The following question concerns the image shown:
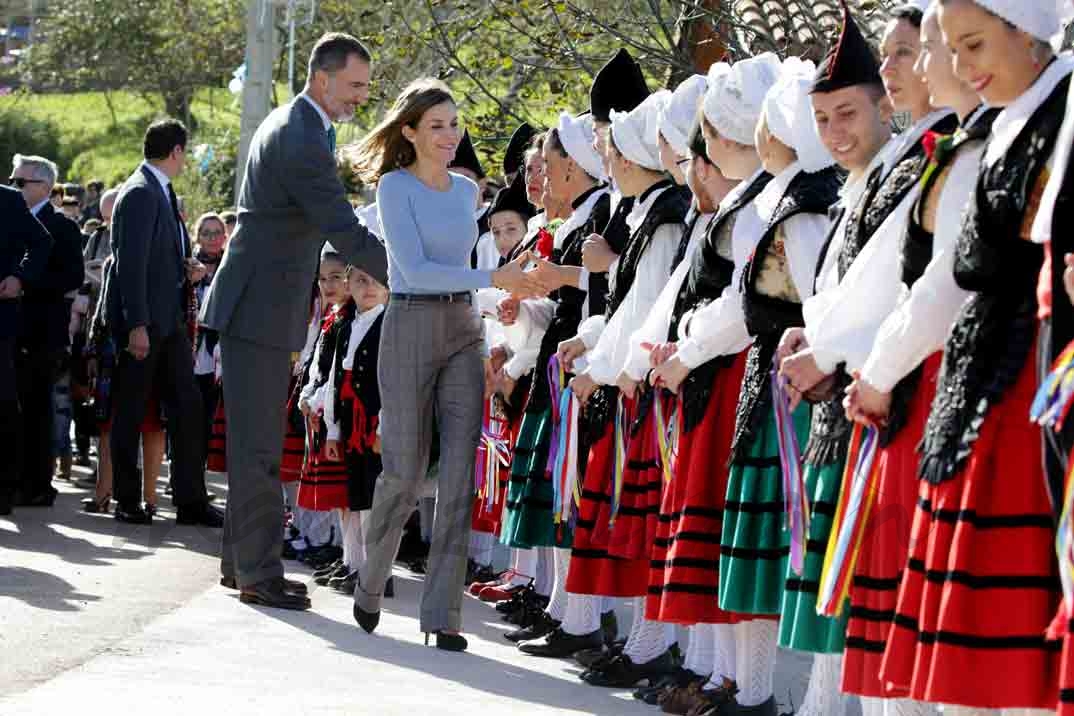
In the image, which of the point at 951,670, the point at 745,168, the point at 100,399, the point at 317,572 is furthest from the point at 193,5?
the point at 951,670

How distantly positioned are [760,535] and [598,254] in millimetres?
1831

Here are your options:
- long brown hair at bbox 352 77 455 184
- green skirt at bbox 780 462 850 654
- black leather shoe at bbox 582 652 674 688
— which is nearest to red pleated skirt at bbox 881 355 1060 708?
green skirt at bbox 780 462 850 654

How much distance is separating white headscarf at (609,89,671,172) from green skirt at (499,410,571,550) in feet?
3.92

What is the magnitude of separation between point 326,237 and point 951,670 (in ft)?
14.4

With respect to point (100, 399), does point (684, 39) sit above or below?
above

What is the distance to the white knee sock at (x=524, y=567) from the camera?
28.5 ft

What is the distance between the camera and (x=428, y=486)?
25.1 feet

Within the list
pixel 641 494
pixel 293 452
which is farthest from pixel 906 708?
pixel 293 452

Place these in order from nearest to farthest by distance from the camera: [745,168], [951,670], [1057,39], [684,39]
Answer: [951,670], [1057,39], [745,168], [684,39]

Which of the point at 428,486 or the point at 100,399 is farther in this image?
the point at 100,399

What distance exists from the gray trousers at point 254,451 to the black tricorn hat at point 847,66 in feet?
11.1

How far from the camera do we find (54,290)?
1162cm

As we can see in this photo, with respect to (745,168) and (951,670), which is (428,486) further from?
(951,670)

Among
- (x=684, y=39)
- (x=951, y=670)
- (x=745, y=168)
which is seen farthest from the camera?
(x=684, y=39)
